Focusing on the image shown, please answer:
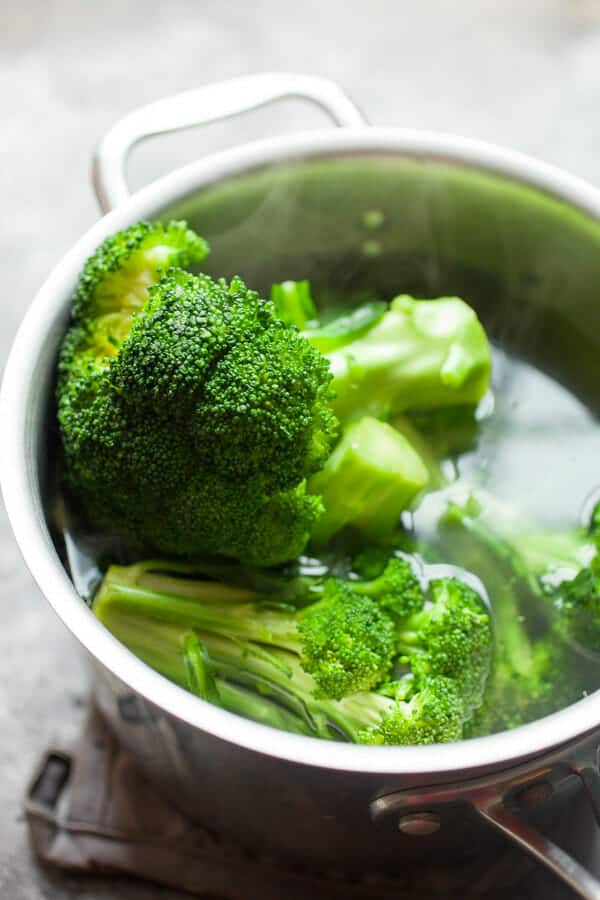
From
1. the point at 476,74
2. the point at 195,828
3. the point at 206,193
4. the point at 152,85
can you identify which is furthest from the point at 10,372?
the point at 476,74

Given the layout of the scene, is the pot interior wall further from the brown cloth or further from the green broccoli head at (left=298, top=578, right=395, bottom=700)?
the brown cloth

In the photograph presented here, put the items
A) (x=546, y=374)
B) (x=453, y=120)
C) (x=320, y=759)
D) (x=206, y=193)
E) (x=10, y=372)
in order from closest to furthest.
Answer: (x=320, y=759) < (x=10, y=372) < (x=206, y=193) < (x=546, y=374) < (x=453, y=120)

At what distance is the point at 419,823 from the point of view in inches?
30.4

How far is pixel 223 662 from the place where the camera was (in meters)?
0.92

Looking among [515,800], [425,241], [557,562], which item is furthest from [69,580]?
[425,241]

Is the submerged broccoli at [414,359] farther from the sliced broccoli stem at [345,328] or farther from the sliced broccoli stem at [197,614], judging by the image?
the sliced broccoli stem at [197,614]

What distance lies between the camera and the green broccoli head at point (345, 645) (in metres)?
0.86

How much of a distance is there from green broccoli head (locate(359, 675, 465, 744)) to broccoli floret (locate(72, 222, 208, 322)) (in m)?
0.44

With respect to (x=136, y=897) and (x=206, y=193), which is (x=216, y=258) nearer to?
(x=206, y=193)

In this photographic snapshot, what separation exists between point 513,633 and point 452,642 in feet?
0.38

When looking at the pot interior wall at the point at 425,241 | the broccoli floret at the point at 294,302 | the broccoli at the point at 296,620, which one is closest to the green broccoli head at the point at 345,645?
the broccoli at the point at 296,620

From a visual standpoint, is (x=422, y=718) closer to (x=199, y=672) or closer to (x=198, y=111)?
(x=199, y=672)

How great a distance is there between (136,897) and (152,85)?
132 cm

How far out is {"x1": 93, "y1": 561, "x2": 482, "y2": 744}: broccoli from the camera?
0.86 meters
